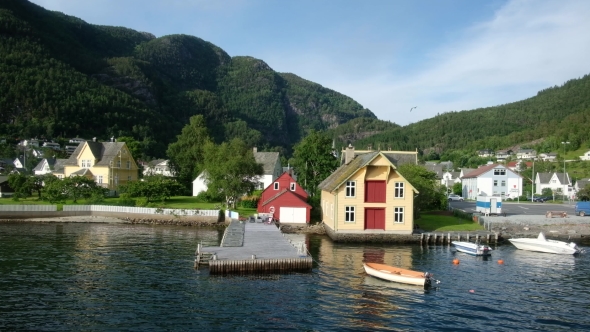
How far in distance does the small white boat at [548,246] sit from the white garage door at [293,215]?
23.8 meters

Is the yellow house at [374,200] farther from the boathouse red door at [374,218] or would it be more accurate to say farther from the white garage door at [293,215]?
the white garage door at [293,215]

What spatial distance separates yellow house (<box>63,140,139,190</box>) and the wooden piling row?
198 ft

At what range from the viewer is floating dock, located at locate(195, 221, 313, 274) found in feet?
108

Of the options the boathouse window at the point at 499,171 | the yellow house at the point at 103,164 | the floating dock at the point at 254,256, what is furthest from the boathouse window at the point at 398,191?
→ the boathouse window at the point at 499,171

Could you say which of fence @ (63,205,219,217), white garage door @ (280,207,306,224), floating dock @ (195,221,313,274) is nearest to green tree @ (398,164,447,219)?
white garage door @ (280,207,306,224)

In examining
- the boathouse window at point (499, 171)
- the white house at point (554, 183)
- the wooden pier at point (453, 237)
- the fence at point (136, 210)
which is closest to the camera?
the wooden pier at point (453, 237)

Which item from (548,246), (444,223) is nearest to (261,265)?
(548,246)

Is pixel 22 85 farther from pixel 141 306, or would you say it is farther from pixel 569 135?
pixel 569 135

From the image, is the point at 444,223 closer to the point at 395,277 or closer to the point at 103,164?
the point at 395,277

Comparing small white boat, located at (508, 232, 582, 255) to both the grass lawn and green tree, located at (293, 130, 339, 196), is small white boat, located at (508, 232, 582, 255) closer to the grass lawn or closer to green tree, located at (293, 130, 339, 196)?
the grass lawn

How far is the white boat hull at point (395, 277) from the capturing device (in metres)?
30.2

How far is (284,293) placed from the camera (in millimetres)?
28141

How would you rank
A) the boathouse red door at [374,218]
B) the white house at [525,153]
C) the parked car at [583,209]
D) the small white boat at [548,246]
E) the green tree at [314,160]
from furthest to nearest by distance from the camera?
the white house at [525,153]
the green tree at [314,160]
the parked car at [583,209]
the boathouse red door at [374,218]
the small white boat at [548,246]

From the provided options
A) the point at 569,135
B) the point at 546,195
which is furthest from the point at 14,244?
the point at 569,135
